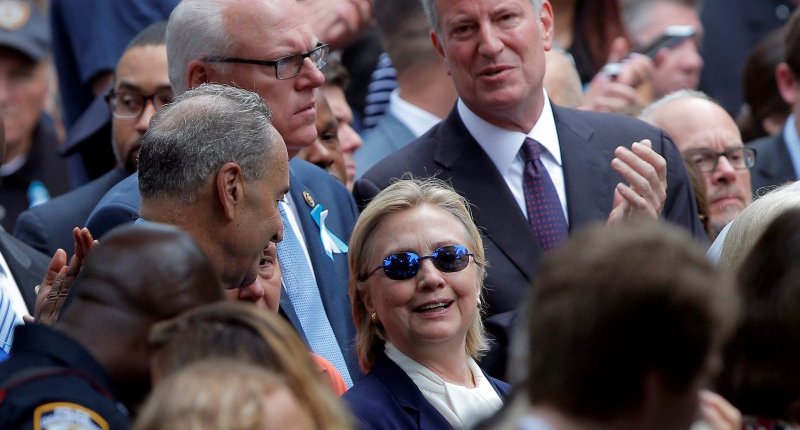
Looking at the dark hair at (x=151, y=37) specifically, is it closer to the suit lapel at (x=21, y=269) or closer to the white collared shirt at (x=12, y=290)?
the suit lapel at (x=21, y=269)

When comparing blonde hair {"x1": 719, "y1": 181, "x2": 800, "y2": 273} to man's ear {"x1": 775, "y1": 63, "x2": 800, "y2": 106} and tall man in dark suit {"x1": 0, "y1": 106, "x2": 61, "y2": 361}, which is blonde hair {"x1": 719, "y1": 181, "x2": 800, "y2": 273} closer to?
tall man in dark suit {"x1": 0, "y1": 106, "x2": 61, "y2": 361}

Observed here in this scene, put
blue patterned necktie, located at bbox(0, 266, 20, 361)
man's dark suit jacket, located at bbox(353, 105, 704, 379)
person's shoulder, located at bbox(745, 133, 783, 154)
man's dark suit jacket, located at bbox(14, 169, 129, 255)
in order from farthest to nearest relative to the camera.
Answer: person's shoulder, located at bbox(745, 133, 783, 154)
man's dark suit jacket, located at bbox(14, 169, 129, 255)
man's dark suit jacket, located at bbox(353, 105, 704, 379)
blue patterned necktie, located at bbox(0, 266, 20, 361)

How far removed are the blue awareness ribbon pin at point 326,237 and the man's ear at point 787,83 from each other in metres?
2.89

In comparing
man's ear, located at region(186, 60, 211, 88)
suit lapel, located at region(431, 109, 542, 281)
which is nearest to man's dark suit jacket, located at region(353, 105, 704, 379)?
suit lapel, located at region(431, 109, 542, 281)

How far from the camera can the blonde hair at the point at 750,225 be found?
13.9 feet

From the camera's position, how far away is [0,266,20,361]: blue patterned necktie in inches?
184

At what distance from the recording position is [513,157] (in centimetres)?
555

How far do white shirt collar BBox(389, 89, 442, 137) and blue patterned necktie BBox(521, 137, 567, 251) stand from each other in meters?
1.62

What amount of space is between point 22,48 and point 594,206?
15.3 ft

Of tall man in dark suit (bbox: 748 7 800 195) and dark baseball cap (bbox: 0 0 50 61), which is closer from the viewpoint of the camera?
tall man in dark suit (bbox: 748 7 800 195)

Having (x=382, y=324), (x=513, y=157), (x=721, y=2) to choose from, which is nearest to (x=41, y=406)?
(x=382, y=324)

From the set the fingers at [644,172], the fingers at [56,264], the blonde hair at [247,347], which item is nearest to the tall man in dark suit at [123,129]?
the fingers at [56,264]

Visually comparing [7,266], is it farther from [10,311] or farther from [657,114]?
[657,114]

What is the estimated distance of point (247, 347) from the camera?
2986mm
